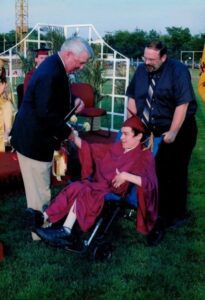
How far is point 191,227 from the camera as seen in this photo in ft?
17.0

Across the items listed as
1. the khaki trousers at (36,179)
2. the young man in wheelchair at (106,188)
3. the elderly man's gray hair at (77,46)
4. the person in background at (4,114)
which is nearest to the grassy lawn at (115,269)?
the young man in wheelchair at (106,188)

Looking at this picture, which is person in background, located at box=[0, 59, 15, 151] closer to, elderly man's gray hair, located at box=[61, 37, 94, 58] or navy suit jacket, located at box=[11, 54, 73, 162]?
navy suit jacket, located at box=[11, 54, 73, 162]

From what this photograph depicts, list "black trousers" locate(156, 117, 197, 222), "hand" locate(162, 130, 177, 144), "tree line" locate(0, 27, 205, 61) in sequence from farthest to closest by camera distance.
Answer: "tree line" locate(0, 27, 205, 61), "black trousers" locate(156, 117, 197, 222), "hand" locate(162, 130, 177, 144)

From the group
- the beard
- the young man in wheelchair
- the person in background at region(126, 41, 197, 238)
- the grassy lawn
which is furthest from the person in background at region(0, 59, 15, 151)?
the beard

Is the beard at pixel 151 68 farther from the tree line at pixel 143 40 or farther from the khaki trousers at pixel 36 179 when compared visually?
the tree line at pixel 143 40

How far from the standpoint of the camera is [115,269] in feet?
13.5

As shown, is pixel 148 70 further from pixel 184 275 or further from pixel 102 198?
pixel 184 275

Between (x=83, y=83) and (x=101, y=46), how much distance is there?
110 centimetres

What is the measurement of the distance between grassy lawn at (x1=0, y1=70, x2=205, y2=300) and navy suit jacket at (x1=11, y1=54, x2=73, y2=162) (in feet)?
2.87

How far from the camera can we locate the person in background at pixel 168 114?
464 cm

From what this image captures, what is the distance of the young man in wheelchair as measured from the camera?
13.8ft

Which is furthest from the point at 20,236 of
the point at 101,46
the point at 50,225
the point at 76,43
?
the point at 101,46

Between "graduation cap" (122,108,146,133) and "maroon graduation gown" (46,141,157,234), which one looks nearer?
"maroon graduation gown" (46,141,157,234)

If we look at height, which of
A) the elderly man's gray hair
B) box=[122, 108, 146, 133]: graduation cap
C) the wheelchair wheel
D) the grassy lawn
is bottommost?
the grassy lawn
